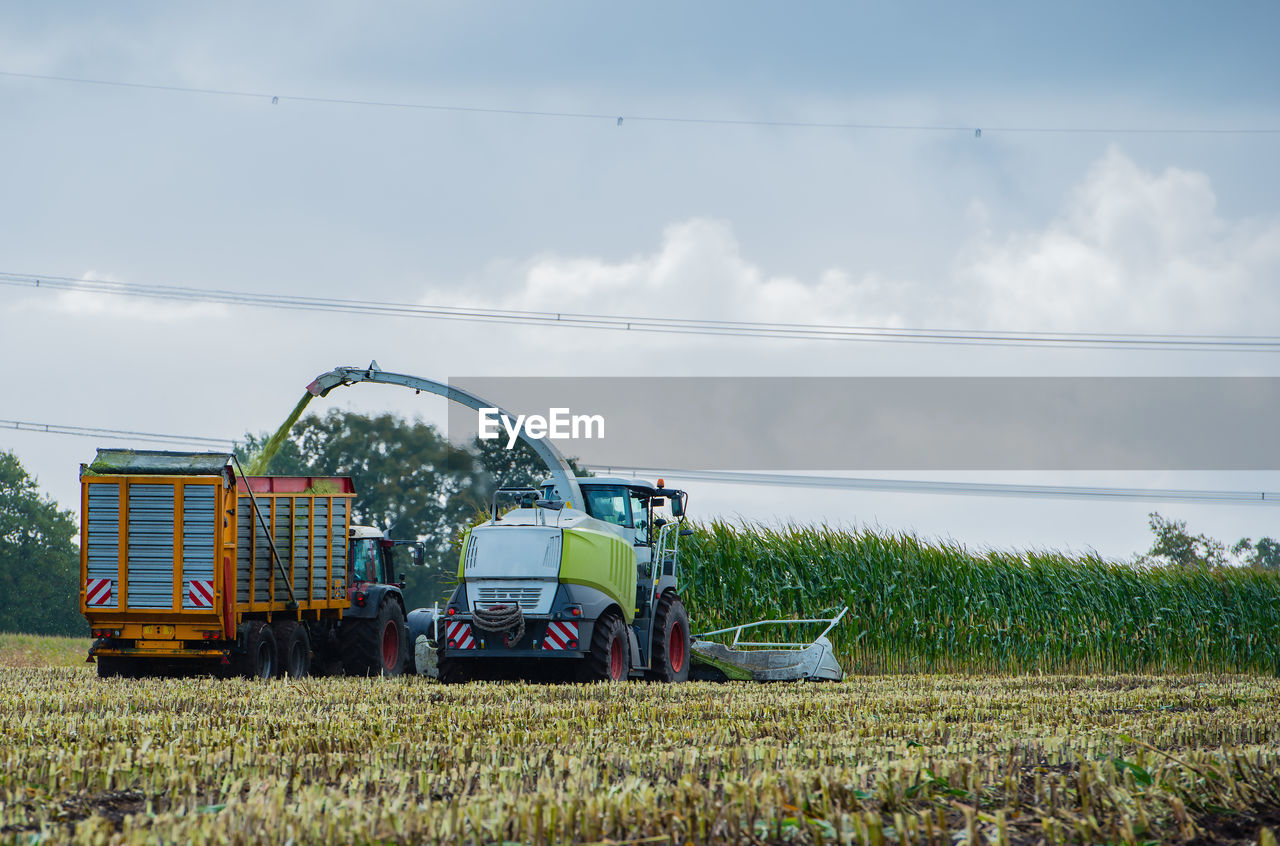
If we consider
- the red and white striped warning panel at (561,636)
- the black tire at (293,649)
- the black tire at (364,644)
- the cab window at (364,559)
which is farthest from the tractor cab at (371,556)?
the red and white striped warning panel at (561,636)

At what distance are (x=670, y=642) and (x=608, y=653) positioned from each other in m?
2.10

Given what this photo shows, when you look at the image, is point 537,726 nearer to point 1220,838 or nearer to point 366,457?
point 1220,838

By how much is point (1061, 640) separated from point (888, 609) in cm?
337

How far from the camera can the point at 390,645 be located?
63.3ft

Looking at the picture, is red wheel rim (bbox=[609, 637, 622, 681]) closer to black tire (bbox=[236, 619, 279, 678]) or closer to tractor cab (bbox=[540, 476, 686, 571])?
tractor cab (bbox=[540, 476, 686, 571])

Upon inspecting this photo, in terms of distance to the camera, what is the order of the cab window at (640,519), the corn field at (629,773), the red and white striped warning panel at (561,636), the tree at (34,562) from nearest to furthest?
the corn field at (629,773), the red and white striped warning panel at (561,636), the cab window at (640,519), the tree at (34,562)

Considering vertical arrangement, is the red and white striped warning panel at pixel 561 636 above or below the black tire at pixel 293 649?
above

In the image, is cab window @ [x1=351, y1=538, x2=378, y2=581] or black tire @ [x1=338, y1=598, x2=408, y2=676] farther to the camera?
cab window @ [x1=351, y1=538, x2=378, y2=581]

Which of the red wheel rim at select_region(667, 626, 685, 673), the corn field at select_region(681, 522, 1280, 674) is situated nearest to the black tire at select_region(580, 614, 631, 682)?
the red wheel rim at select_region(667, 626, 685, 673)

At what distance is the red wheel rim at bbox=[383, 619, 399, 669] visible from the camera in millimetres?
19109

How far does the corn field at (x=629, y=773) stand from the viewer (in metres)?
4.21

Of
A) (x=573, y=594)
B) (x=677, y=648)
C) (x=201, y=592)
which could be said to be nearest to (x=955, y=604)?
(x=677, y=648)

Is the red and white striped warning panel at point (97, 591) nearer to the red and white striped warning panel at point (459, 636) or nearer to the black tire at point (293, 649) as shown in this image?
the black tire at point (293, 649)

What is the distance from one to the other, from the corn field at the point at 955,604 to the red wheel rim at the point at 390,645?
230 inches
